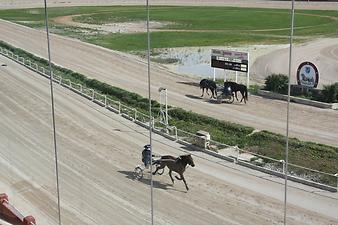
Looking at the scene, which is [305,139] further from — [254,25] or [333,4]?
[333,4]

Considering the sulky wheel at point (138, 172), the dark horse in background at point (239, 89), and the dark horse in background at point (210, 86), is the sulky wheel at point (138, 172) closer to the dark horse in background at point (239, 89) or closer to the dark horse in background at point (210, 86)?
the dark horse in background at point (239, 89)

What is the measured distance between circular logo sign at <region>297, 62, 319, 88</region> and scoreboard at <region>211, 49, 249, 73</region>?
284 centimetres

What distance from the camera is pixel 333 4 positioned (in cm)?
7981

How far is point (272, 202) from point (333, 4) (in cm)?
6910

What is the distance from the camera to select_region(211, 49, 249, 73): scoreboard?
30.4m

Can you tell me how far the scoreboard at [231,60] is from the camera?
1197 inches

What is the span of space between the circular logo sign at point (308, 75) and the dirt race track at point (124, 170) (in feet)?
7.84

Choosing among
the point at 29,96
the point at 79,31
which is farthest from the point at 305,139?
the point at 79,31

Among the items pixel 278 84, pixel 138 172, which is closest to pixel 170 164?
pixel 138 172

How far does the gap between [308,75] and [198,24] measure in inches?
1300

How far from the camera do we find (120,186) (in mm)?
17328

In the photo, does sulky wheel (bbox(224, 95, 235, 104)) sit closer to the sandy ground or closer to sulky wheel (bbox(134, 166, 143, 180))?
the sandy ground

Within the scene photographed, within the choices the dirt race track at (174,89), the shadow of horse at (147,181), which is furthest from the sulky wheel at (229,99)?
the shadow of horse at (147,181)

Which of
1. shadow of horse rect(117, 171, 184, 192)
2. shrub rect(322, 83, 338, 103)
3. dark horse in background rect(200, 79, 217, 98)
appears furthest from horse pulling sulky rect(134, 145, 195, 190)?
shrub rect(322, 83, 338, 103)
